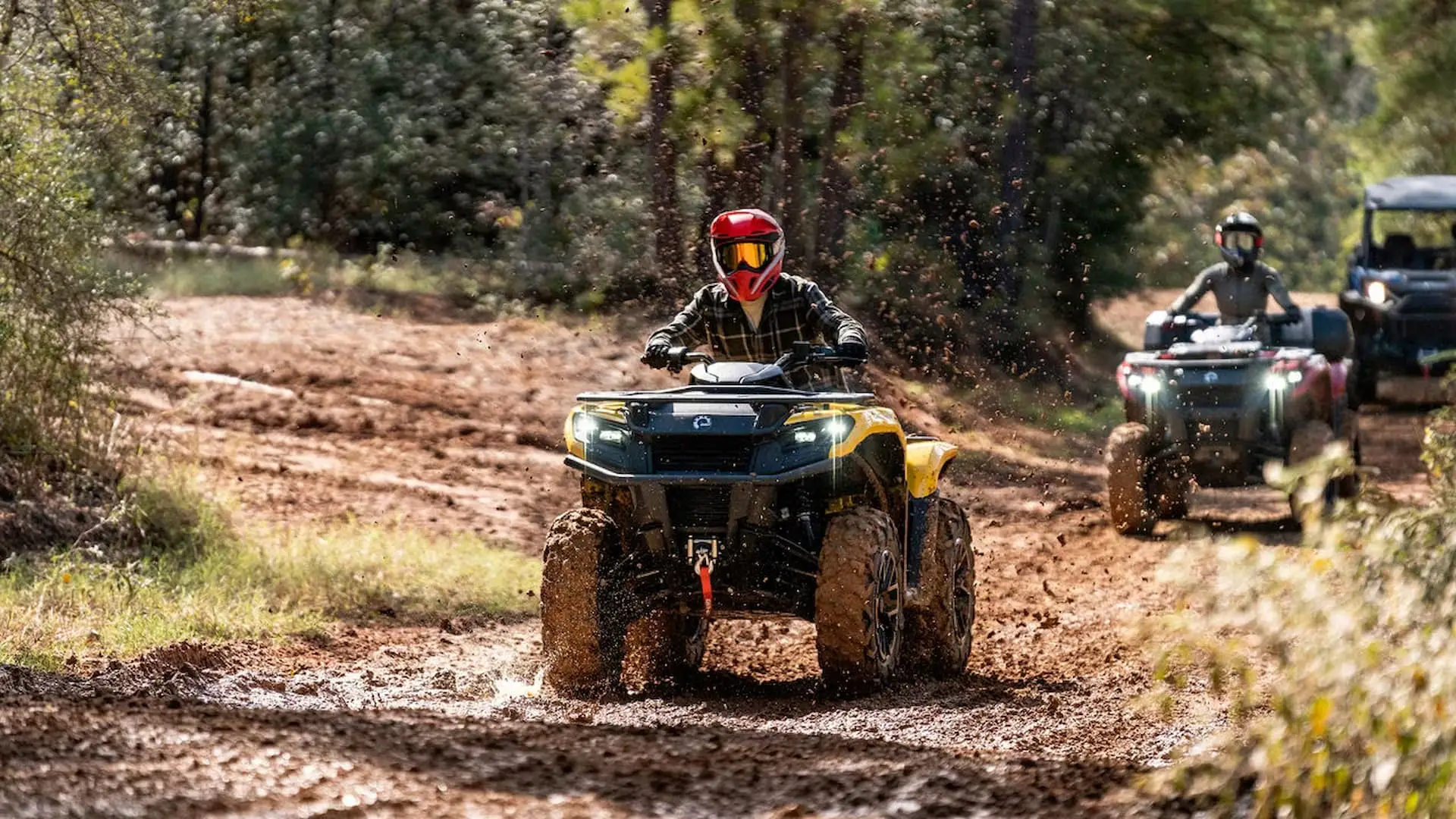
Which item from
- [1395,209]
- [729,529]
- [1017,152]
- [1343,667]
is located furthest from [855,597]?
[1395,209]

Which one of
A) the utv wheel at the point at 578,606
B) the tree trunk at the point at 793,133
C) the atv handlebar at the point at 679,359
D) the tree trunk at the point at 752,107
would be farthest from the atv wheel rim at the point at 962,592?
the tree trunk at the point at 793,133

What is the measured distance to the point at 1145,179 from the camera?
76.2 feet

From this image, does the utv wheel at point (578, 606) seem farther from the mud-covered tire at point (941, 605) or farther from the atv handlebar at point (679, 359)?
the mud-covered tire at point (941, 605)

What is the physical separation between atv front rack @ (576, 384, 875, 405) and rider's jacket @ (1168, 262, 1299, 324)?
614cm

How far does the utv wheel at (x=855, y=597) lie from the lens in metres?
7.30

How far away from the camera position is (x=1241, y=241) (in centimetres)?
1317

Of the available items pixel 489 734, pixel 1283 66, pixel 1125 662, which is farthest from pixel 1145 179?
pixel 489 734

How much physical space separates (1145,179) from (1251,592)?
65.6 feet

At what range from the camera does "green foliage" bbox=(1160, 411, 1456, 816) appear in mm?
3662

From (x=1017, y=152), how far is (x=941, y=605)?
1297cm

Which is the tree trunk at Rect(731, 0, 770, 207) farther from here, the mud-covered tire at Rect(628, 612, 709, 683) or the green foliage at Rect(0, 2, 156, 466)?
the mud-covered tire at Rect(628, 612, 709, 683)

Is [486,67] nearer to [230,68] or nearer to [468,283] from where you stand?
[468,283]

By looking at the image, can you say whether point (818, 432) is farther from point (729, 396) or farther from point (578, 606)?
point (578, 606)

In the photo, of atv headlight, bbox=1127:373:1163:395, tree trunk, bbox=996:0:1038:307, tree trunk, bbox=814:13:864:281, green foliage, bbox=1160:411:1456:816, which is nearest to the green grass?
atv headlight, bbox=1127:373:1163:395
